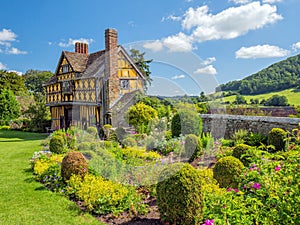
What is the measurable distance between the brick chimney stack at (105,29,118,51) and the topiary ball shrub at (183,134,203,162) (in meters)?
9.48

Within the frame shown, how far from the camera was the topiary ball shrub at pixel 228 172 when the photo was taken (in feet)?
14.0

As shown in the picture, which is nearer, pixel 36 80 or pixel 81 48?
pixel 81 48

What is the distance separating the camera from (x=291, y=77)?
26.2m

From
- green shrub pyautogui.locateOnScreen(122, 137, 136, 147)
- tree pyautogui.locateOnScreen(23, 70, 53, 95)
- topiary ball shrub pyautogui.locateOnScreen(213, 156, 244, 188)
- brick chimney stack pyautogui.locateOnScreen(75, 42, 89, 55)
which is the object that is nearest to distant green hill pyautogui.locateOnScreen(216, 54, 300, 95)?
green shrub pyautogui.locateOnScreen(122, 137, 136, 147)

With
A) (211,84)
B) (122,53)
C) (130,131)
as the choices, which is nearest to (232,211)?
(211,84)

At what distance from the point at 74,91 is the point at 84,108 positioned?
2164mm

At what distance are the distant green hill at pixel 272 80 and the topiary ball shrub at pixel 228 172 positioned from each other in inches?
574

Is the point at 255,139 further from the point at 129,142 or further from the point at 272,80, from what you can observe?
the point at 272,80

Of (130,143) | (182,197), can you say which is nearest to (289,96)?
(130,143)

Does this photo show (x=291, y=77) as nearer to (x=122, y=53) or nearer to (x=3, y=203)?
(x=122, y=53)

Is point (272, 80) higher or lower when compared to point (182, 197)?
higher

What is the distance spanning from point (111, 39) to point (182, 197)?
43.0 ft

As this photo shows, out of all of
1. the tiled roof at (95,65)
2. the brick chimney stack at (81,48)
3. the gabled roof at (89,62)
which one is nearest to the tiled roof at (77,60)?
the gabled roof at (89,62)

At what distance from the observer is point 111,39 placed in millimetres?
14695
